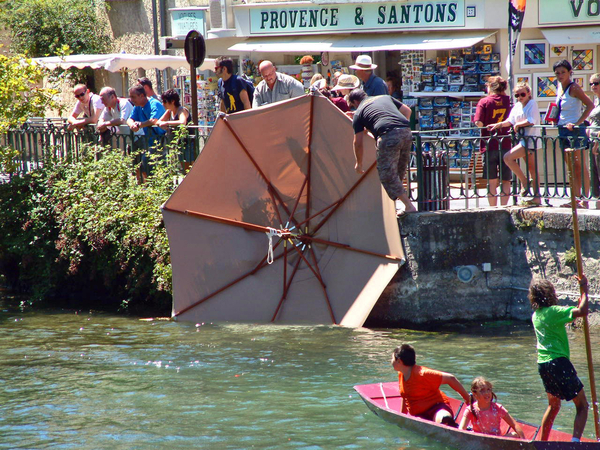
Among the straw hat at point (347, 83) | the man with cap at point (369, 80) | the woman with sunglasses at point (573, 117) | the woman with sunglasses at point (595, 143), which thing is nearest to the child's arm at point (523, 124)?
the woman with sunglasses at point (573, 117)

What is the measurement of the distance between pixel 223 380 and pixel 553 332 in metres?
3.76

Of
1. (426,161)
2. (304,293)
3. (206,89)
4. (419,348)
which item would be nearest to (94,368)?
(304,293)

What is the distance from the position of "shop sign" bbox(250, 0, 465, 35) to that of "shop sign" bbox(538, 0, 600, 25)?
1.61m

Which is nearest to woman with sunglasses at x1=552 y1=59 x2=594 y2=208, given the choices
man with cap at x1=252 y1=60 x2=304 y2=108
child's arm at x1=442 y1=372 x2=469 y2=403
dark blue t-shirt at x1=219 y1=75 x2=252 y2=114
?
man with cap at x1=252 y1=60 x2=304 y2=108

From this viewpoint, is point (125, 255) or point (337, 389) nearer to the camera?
point (337, 389)

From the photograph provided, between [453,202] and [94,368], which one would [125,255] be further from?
[453,202]

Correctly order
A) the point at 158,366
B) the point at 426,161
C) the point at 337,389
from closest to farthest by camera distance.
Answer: the point at 337,389 < the point at 158,366 < the point at 426,161

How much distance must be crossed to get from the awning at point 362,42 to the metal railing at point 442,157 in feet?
9.59

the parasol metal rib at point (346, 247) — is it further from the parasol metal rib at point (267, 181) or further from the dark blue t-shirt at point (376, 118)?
the dark blue t-shirt at point (376, 118)

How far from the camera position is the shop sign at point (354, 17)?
17.9 metres

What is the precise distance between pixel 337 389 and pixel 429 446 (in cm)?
170

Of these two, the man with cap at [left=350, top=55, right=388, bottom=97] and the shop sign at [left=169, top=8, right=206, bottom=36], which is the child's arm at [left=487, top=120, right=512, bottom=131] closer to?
the man with cap at [left=350, top=55, right=388, bottom=97]

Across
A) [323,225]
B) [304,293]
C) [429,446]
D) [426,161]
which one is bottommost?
[429,446]

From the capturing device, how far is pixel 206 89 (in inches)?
898
